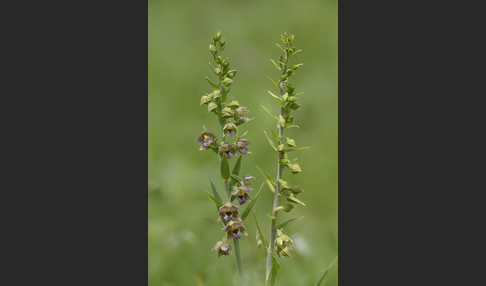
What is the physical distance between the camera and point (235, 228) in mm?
3844

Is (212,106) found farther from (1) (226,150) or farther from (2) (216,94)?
(1) (226,150)

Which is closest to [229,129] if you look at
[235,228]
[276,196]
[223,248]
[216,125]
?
[276,196]

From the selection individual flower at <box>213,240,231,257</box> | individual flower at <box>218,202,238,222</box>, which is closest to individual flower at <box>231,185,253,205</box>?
individual flower at <box>218,202,238,222</box>

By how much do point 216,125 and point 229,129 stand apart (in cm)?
396

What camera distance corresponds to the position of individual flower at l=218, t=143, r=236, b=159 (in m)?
3.95

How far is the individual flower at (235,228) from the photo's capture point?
3.83 metres

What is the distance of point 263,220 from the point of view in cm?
649

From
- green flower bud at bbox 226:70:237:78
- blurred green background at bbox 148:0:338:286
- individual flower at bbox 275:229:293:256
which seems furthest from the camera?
blurred green background at bbox 148:0:338:286

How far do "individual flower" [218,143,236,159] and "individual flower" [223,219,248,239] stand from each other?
0.49m

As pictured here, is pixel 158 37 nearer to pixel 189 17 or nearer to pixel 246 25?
pixel 189 17

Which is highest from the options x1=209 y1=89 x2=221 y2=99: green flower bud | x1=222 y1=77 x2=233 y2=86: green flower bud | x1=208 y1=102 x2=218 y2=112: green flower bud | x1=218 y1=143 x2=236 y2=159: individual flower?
x1=222 y1=77 x2=233 y2=86: green flower bud

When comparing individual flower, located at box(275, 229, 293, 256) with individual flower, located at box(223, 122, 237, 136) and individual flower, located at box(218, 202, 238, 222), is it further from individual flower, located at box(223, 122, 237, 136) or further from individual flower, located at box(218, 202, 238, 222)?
individual flower, located at box(223, 122, 237, 136)

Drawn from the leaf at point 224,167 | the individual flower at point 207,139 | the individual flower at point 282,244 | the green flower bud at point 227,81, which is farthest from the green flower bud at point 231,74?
the individual flower at point 282,244

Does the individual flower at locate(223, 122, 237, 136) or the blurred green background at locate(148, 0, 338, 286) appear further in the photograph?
the blurred green background at locate(148, 0, 338, 286)
